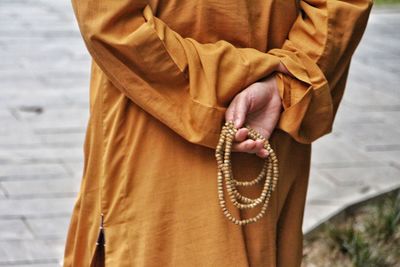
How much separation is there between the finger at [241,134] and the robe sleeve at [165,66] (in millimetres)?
50

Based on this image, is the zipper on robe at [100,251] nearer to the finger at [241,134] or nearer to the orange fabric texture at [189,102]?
the orange fabric texture at [189,102]

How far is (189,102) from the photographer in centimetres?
215

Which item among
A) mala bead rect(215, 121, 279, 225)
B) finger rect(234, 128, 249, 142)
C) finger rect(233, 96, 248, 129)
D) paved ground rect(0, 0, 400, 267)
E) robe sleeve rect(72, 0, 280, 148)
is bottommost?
paved ground rect(0, 0, 400, 267)

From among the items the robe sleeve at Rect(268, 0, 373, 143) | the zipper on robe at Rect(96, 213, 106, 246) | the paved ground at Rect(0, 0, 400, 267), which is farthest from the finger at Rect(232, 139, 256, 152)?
the paved ground at Rect(0, 0, 400, 267)

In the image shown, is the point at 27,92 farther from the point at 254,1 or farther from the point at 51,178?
the point at 254,1

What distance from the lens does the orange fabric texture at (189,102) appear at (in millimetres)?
2117

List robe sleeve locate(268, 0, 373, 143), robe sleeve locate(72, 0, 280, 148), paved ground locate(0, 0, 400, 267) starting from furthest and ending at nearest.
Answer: paved ground locate(0, 0, 400, 267) → robe sleeve locate(268, 0, 373, 143) → robe sleeve locate(72, 0, 280, 148)

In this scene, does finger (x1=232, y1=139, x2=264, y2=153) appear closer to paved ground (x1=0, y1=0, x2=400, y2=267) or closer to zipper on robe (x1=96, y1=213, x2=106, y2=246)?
zipper on robe (x1=96, y1=213, x2=106, y2=246)

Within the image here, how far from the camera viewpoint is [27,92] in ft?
20.8

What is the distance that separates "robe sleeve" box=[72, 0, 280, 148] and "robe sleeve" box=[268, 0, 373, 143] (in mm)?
103

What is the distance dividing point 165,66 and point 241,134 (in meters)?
0.25

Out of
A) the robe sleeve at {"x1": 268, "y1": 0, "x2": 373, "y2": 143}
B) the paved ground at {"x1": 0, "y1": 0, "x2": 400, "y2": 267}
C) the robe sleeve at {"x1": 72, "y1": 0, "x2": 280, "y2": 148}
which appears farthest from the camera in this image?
the paved ground at {"x1": 0, "y1": 0, "x2": 400, "y2": 267}

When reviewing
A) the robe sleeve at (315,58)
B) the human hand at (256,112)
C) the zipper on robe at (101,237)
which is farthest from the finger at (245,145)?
the zipper on robe at (101,237)

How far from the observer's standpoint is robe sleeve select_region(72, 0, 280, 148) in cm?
207
